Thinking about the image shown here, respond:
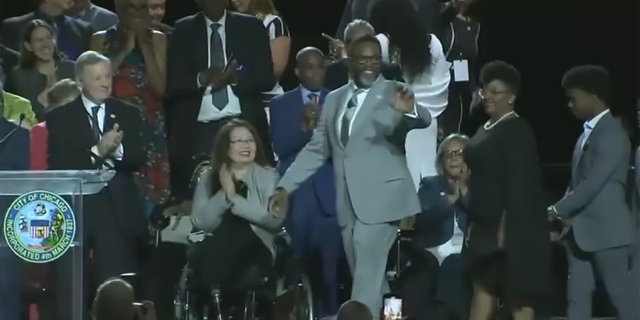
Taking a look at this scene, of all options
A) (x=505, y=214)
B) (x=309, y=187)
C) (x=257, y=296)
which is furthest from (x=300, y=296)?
(x=505, y=214)

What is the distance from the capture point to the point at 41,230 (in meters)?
5.25

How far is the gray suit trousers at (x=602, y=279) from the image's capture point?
20.8ft

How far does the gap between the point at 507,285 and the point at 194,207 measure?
4.67ft

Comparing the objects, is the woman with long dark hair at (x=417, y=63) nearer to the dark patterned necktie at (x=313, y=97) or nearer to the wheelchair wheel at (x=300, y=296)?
the dark patterned necktie at (x=313, y=97)

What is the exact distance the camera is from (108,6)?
8602 mm

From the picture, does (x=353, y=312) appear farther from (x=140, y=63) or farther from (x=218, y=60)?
(x=140, y=63)

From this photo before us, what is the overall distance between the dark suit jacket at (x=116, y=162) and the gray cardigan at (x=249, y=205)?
0.92ft

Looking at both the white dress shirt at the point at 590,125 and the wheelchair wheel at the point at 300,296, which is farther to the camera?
the white dress shirt at the point at 590,125

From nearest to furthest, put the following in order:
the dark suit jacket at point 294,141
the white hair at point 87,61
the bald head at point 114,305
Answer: the bald head at point 114,305
the white hair at point 87,61
the dark suit jacket at point 294,141

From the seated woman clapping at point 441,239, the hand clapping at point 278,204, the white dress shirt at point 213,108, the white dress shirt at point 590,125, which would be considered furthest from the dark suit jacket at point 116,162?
the white dress shirt at point 590,125

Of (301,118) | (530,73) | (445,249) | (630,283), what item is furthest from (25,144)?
(530,73)

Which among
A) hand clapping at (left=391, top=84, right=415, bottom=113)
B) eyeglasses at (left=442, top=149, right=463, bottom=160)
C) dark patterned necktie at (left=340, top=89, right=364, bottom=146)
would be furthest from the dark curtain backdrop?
hand clapping at (left=391, top=84, right=415, bottom=113)

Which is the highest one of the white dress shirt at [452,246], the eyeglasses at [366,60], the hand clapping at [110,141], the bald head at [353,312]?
the eyeglasses at [366,60]

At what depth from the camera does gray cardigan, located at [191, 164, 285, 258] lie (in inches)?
248
